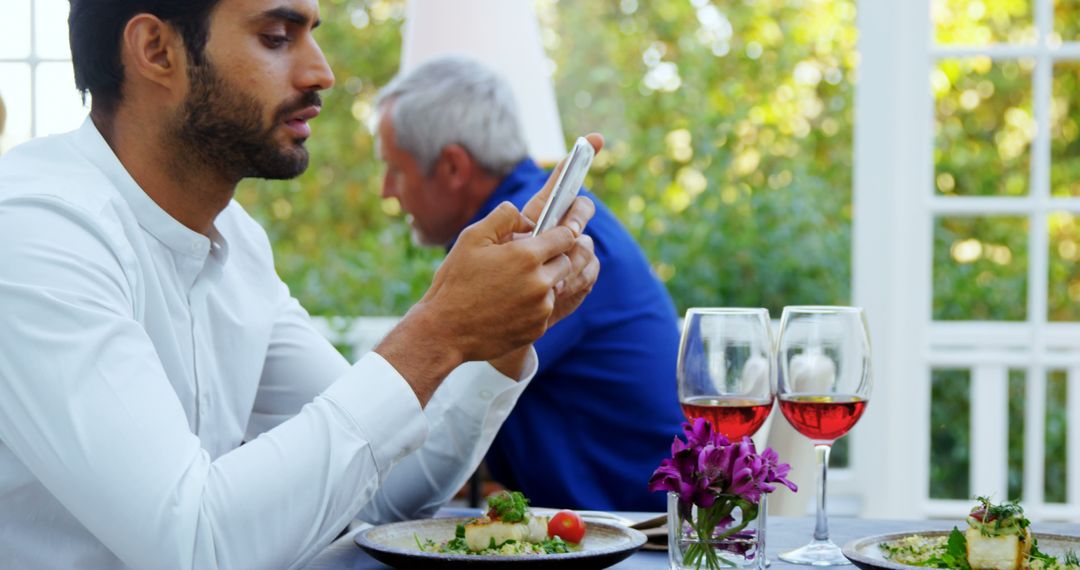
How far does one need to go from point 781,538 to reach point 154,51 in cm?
81

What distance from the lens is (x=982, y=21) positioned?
4.20m

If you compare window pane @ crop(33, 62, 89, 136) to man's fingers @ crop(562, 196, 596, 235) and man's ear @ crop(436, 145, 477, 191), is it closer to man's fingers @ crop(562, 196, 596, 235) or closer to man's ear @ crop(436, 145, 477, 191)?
man's ear @ crop(436, 145, 477, 191)

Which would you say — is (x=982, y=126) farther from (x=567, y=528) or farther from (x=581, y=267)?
(x=567, y=528)

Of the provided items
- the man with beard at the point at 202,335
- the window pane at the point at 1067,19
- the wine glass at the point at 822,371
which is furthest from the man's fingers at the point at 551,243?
the window pane at the point at 1067,19

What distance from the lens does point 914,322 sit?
12.2 ft

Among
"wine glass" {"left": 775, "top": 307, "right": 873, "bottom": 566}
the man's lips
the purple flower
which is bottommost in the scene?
the purple flower

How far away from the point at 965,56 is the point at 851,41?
938 millimetres

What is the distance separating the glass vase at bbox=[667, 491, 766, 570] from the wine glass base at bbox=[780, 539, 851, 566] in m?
0.15

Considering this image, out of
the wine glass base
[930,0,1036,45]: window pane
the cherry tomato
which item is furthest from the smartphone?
[930,0,1036,45]: window pane

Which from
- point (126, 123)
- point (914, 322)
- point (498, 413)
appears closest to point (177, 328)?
point (126, 123)

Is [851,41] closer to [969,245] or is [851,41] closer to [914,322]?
[969,245]

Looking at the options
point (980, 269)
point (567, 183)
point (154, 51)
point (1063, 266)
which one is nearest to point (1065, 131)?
point (1063, 266)

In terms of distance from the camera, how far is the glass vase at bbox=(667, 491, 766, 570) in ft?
3.56

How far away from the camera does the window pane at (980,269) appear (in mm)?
4301
